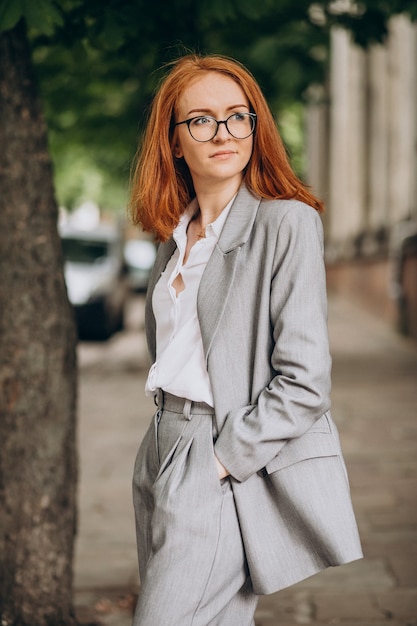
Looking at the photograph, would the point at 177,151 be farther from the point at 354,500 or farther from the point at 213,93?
the point at 354,500

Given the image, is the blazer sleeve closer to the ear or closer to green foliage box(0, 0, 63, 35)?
the ear

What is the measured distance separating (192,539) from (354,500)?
3.55 metres

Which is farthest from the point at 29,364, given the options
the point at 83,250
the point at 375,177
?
the point at 375,177

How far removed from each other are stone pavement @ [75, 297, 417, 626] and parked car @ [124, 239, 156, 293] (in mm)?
19999

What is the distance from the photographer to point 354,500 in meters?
5.73

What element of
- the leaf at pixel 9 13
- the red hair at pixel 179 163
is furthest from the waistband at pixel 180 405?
the leaf at pixel 9 13

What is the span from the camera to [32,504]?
3.74 metres

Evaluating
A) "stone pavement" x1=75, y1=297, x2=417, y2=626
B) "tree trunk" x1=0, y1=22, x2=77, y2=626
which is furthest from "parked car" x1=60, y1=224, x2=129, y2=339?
"tree trunk" x1=0, y1=22, x2=77, y2=626

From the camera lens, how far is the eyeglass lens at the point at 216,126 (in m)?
2.45

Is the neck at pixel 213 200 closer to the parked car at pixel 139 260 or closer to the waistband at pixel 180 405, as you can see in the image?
the waistband at pixel 180 405

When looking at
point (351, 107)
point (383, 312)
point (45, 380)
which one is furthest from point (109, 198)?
point (45, 380)

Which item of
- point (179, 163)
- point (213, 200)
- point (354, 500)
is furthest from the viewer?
point (354, 500)

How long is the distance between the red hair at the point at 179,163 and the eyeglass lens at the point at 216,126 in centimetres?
3

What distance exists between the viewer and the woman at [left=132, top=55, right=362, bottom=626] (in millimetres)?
2289
